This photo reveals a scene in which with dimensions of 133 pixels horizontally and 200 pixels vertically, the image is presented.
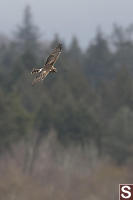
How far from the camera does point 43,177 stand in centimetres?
3738

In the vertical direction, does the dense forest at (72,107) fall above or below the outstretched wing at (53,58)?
above

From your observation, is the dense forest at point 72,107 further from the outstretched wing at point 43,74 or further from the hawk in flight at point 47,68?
the outstretched wing at point 43,74

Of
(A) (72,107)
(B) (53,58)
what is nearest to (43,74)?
(B) (53,58)

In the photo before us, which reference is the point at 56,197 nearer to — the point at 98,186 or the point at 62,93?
the point at 98,186

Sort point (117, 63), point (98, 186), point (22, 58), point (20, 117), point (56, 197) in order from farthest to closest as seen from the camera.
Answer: point (117, 63) → point (22, 58) → point (20, 117) → point (98, 186) → point (56, 197)

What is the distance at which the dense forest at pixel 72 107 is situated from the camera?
44.2 m

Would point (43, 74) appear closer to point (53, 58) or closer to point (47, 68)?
point (47, 68)

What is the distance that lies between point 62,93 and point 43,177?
46.4 feet

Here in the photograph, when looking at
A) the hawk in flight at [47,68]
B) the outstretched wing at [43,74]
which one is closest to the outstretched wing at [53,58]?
the hawk in flight at [47,68]

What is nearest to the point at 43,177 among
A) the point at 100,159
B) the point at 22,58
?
the point at 100,159

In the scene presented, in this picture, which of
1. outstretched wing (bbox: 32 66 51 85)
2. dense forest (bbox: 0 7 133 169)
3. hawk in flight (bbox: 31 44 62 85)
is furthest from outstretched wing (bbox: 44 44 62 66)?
dense forest (bbox: 0 7 133 169)

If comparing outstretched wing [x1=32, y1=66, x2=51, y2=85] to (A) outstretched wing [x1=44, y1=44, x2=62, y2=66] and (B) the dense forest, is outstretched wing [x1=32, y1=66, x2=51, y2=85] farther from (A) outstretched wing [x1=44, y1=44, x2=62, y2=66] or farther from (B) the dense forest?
(B) the dense forest

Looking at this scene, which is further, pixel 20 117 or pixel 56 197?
pixel 20 117

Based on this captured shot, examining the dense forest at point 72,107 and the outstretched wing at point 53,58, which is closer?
the outstretched wing at point 53,58
